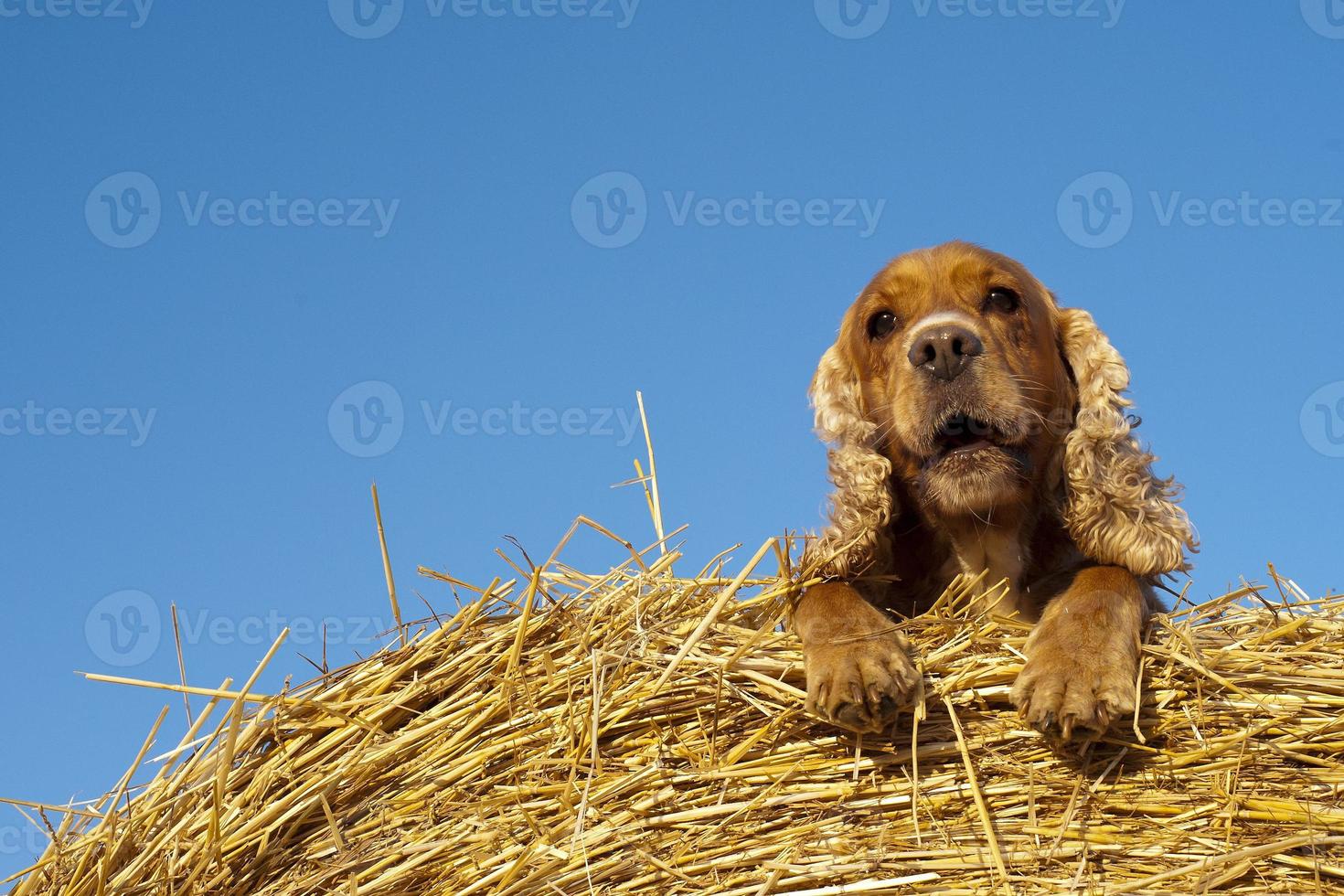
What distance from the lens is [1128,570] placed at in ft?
11.7

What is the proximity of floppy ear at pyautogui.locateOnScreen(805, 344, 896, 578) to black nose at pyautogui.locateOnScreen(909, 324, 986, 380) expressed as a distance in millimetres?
363

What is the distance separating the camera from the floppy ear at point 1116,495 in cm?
363

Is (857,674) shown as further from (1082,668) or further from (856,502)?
(856,502)

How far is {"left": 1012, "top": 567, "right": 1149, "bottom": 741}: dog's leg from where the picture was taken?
9.44ft

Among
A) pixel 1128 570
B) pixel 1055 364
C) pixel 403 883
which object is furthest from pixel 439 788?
pixel 1055 364

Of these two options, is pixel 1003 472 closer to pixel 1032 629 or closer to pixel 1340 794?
pixel 1032 629

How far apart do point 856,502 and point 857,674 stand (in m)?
0.97

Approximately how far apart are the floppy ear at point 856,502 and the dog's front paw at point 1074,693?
847 mm

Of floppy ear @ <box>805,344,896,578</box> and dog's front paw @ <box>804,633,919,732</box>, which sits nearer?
dog's front paw @ <box>804,633,919,732</box>

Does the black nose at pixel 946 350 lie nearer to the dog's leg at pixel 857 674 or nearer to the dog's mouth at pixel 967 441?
the dog's mouth at pixel 967 441

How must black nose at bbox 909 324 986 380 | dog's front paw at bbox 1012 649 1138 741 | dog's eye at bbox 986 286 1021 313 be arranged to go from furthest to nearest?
dog's eye at bbox 986 286 1021 313
black nose at bbox 909 324 986 380
dog's front paw at bbox 1012 649 1138 741

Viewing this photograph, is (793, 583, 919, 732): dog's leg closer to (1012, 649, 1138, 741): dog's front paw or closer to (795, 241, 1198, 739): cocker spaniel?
(795, 241, 1198, 739): cocker spaniel

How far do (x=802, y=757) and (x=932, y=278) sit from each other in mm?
1586

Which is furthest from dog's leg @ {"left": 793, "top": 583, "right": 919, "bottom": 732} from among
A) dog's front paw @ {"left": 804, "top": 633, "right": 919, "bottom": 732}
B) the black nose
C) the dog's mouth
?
the black nose
